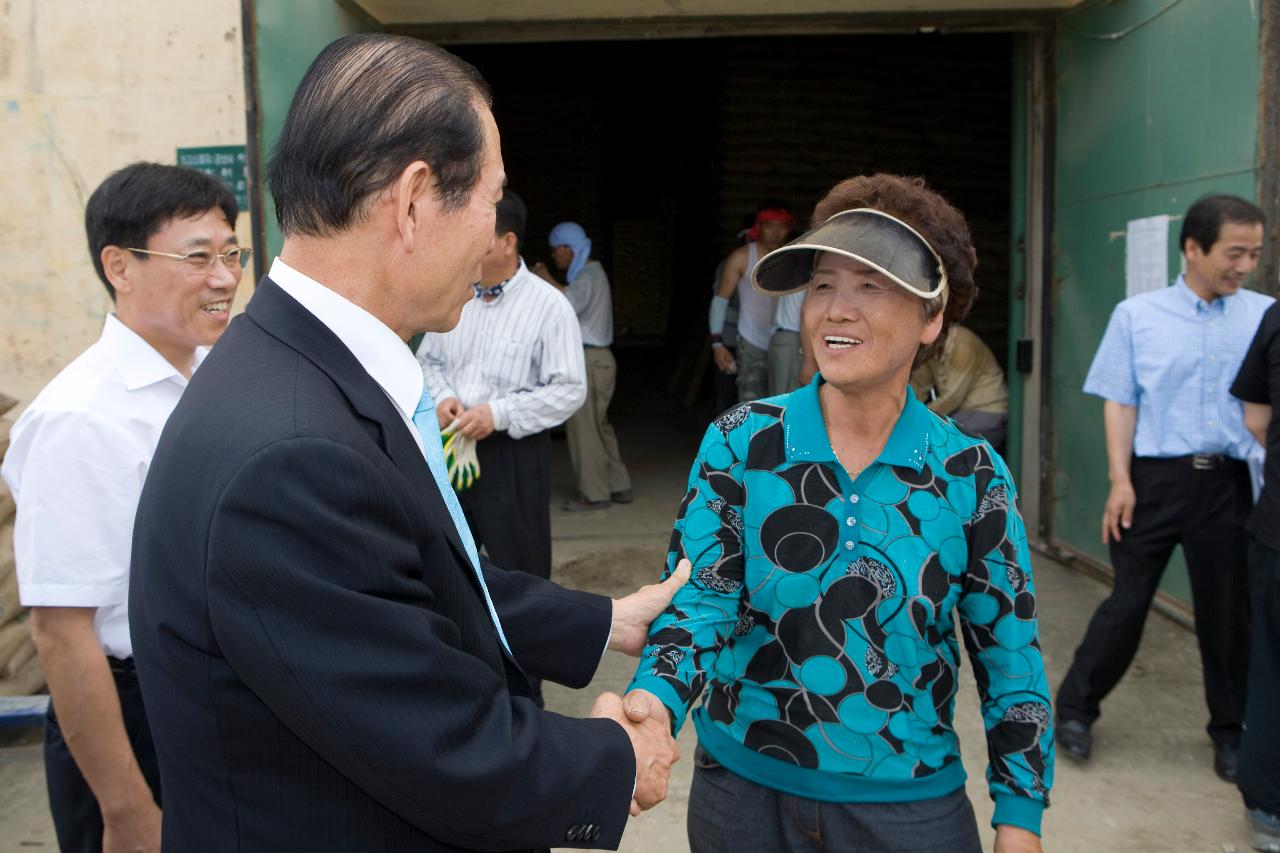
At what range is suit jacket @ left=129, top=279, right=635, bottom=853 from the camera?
105 cm

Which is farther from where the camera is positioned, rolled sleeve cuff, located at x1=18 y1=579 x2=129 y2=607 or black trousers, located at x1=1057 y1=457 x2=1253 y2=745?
black trousers, located at x1=1057 y1=457 x2=1253 y2=745

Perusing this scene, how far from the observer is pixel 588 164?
1443 centimetres

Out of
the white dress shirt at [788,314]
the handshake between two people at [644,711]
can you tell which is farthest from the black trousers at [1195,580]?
the white dress shirt at [788,314]

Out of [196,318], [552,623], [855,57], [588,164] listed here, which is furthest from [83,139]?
[588,164]

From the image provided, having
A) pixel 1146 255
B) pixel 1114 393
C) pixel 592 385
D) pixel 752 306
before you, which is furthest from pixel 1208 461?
pixel 592 385

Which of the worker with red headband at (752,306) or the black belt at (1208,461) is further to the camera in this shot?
the worker with red headband at (752,306)

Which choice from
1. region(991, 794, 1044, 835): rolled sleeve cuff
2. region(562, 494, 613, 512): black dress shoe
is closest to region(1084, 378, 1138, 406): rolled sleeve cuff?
region(991, 794, 1044, 835): rolled sleeve cuff

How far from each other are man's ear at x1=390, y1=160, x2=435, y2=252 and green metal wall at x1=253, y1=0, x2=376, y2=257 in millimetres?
3613

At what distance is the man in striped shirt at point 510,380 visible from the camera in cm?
392

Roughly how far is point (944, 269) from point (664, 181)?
45.9 ft

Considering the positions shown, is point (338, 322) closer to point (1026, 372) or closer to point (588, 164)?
point (1026, 372)

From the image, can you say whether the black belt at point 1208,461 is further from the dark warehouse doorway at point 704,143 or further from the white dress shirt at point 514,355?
the dark warehouse doorway at point 704,143

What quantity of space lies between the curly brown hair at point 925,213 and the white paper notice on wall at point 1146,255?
11.0 ft

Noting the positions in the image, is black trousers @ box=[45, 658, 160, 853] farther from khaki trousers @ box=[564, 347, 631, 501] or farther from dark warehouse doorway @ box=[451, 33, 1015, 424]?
dark warehouse doorway @ box=[451, 33, 1015, 424]
